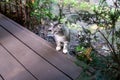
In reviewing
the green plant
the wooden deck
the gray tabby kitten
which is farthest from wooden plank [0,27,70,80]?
the green plant

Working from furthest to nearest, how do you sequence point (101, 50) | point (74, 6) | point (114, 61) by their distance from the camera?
point (74, 6) → point (101, 50) → point (114, 61)

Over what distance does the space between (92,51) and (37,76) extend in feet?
1.82

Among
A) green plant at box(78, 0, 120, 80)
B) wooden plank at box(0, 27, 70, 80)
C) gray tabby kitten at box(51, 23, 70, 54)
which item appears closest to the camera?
green plant at box(78, 0, 120, 80)

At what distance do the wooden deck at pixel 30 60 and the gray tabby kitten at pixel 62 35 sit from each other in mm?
97

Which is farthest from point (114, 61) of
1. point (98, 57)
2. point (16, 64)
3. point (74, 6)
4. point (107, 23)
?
point (74, 6)

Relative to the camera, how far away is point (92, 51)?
1.62 m

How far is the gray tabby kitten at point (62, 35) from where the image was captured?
213 cm

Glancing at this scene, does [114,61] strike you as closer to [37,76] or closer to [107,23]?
[107,23]

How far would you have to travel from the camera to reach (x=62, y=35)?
2.16 meters

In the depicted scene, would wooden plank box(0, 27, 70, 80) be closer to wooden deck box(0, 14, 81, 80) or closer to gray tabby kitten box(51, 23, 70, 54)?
wooden deck box(0, 14, 81, 80)

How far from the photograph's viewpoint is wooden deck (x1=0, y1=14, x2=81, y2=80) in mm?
1927

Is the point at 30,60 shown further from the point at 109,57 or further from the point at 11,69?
the point at 109,57

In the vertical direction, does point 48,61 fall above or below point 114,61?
below

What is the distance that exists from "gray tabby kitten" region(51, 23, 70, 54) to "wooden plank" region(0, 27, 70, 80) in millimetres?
238
